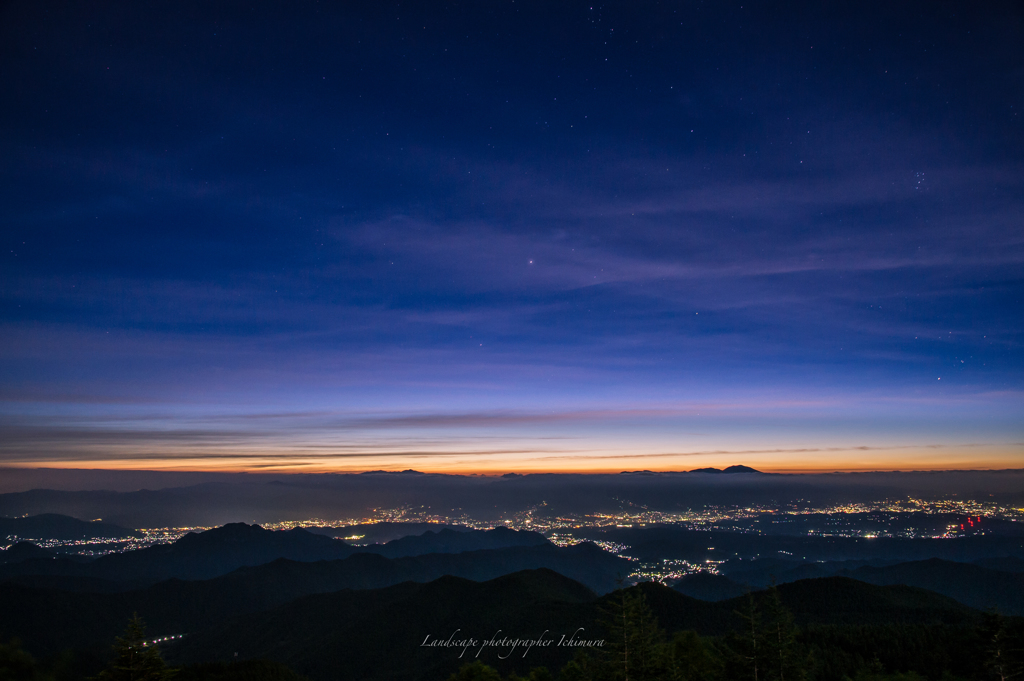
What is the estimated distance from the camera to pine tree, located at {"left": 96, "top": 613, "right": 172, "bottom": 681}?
21.5 meters

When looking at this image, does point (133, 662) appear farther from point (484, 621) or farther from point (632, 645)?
point (484, 621)

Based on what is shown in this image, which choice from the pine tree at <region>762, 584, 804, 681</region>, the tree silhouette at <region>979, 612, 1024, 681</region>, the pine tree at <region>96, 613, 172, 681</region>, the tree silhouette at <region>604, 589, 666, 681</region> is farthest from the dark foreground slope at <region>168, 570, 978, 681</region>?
the pine tree at <region>96, 613, 172, 681</region>

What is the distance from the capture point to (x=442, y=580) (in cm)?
19162

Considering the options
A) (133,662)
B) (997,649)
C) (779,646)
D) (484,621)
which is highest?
(133,662)

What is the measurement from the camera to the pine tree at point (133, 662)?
21.5m

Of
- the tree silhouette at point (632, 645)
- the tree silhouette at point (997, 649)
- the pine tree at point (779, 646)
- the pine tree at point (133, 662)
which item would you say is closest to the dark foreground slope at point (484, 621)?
the tree silhouette at point (997, 649)

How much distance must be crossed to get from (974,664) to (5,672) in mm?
48734

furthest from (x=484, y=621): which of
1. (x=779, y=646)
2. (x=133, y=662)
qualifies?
(x=133, y=662)

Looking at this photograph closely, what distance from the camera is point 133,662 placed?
2191 cm

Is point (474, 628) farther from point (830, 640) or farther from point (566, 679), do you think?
point (566, 679)

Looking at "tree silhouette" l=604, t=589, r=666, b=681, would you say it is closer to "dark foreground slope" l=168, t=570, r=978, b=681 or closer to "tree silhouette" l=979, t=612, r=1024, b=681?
"tree silhouette" l=979, t=612, r=1024, b=681

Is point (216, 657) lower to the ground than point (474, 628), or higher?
lower

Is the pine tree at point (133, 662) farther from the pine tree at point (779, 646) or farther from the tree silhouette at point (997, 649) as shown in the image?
the tree silhouette at point (997, 649)

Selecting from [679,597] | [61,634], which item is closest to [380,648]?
[679,597]
